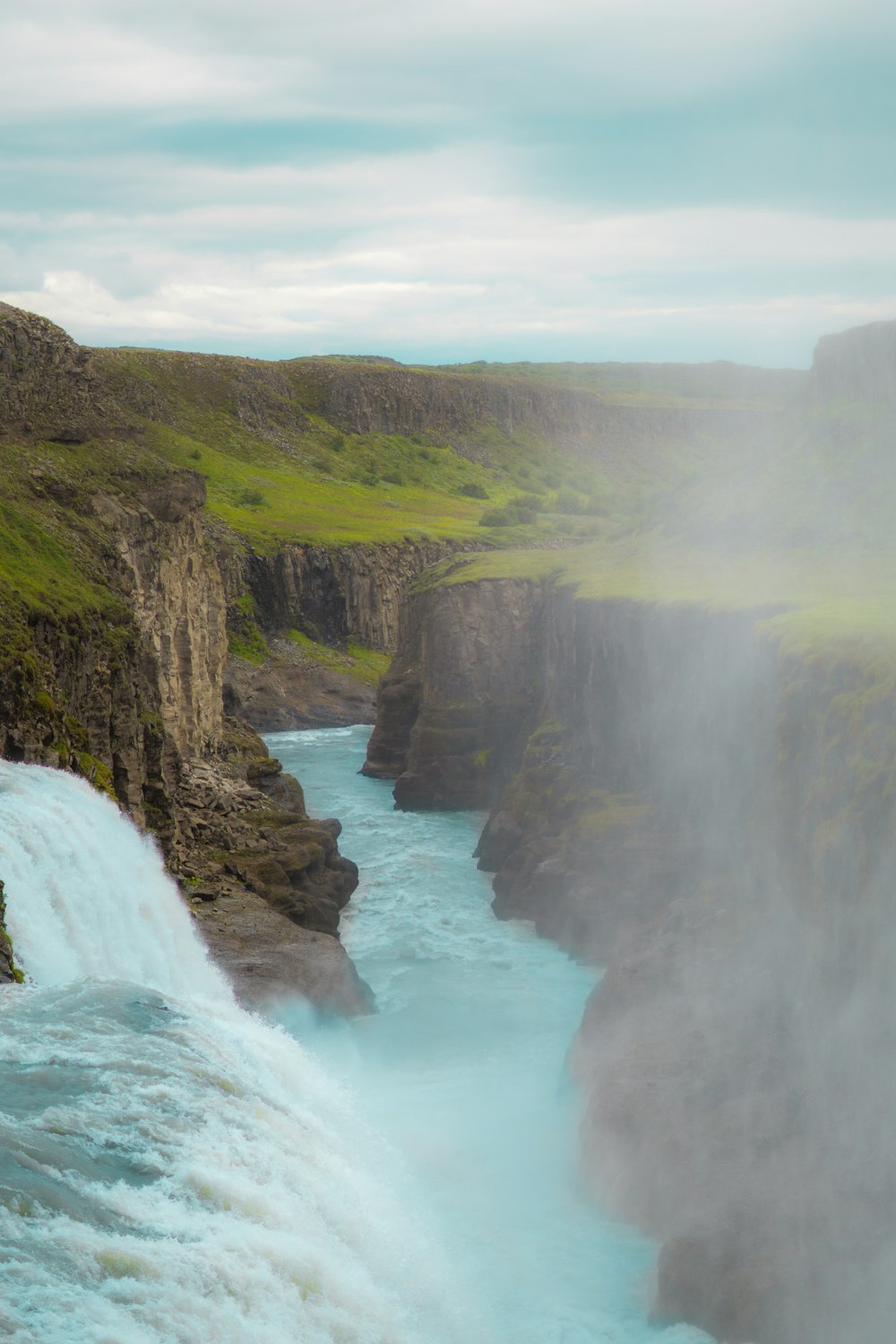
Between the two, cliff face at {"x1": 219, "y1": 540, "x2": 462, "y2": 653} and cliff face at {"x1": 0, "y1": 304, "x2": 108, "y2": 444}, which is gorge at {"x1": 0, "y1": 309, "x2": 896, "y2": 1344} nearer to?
cliff face at {"x1": 0, "y1": 304, "x2": 108, "y2": 444}

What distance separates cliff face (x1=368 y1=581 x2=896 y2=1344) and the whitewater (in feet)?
4.22

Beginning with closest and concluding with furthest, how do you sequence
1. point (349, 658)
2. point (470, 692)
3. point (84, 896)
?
point (84, 896) < point (470, 692) < point (349, 658)

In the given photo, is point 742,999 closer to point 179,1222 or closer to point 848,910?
point 848,910

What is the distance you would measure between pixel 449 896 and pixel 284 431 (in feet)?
286

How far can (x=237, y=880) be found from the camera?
33.9 m

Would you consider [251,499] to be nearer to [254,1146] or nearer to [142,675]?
[142,675]

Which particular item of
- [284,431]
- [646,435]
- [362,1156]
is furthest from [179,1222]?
[646,435]

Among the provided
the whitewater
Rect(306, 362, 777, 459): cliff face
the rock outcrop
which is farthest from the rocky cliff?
Rect(306, 362, 777, 459): cliff face

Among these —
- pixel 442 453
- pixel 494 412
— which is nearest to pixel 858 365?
pixel 442 453

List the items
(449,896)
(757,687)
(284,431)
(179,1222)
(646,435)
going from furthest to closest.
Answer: (646,435) → (284,431) → (449,896) → (757,687) → (179,1222)

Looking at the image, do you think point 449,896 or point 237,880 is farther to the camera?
point 449,896

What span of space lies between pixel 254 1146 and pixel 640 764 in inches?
1083

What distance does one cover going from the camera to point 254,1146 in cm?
1489

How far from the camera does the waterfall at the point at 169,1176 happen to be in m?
11.2
